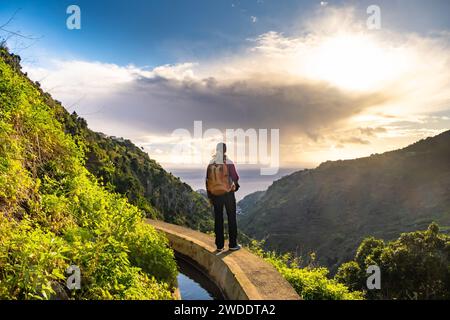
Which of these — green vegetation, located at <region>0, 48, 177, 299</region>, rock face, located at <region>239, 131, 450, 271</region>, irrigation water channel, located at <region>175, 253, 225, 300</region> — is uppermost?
green vegetation, located at <region>0, 48, 177, 299</region>

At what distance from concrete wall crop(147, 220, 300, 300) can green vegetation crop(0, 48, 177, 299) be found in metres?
0.96

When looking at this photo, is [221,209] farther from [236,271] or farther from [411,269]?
[411,269]

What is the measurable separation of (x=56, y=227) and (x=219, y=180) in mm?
2991

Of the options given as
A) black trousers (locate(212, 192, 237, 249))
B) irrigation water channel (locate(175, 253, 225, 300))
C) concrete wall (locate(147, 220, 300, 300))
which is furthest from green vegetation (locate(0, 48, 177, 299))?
black trousers (locate(212, 192, 237, 249))

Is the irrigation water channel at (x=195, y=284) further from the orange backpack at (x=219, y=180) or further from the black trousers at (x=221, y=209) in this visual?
the orange backpack at (x=219, y=180)

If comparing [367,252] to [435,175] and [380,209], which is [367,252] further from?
[435,175]

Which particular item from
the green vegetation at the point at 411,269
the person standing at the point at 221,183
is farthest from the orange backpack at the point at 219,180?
the green vegetation at the point at 411,269

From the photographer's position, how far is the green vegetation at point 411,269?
89.2ft

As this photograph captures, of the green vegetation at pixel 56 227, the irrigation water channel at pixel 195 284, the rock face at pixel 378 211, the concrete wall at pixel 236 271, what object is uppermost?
the green vegetation at pixel 56 227

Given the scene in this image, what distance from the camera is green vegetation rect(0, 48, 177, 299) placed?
3841mm

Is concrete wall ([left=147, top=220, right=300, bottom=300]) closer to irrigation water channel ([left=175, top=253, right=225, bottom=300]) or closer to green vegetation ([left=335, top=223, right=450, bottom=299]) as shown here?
irrigation water channel ([left=175, top=253, right=225, bottom=300])

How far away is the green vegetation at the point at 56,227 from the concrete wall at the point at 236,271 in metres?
0.96

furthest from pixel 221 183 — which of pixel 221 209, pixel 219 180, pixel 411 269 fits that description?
pixel 411 269
